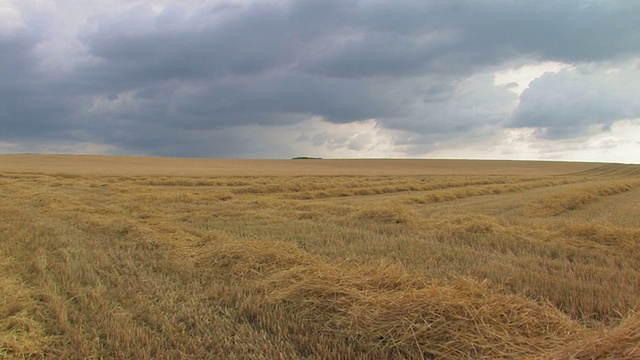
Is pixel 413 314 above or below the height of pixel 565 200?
below

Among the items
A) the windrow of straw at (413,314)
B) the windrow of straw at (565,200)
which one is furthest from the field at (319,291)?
the windrow of straw at (565,200)

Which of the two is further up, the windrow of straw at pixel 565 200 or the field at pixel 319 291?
the windrow of straw at pixel 565 200

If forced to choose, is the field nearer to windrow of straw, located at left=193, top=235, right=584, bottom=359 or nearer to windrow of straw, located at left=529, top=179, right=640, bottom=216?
windrow of straw, located at left=193, top=235, right=584, bottom=359

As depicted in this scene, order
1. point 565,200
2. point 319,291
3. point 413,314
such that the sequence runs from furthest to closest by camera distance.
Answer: point 565,200
point 319,291
point 413,314

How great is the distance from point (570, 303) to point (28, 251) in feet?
26.4

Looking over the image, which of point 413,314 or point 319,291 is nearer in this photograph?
point 413,314

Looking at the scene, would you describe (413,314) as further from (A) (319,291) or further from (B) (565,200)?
(B) (565,200)

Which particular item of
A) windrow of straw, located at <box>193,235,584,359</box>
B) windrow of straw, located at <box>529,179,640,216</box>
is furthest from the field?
windrow of straw, located at <box>529,179,640,216</box>

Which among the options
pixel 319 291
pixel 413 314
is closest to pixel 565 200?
pixel 319 291

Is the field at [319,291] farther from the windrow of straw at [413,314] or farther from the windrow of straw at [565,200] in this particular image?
the windrow of straw at [565,200]

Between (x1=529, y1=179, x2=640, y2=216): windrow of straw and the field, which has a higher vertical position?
(x1=529, y1=179, x2=640, y2=216): windrow of straw

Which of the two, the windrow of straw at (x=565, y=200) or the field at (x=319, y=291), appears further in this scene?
the windrow of straw at (x=565, y=200)

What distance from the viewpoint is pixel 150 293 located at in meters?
5.11

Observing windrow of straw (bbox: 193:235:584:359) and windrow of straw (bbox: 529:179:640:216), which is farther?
windrow of straw (bbox: 529:179:640:216)
